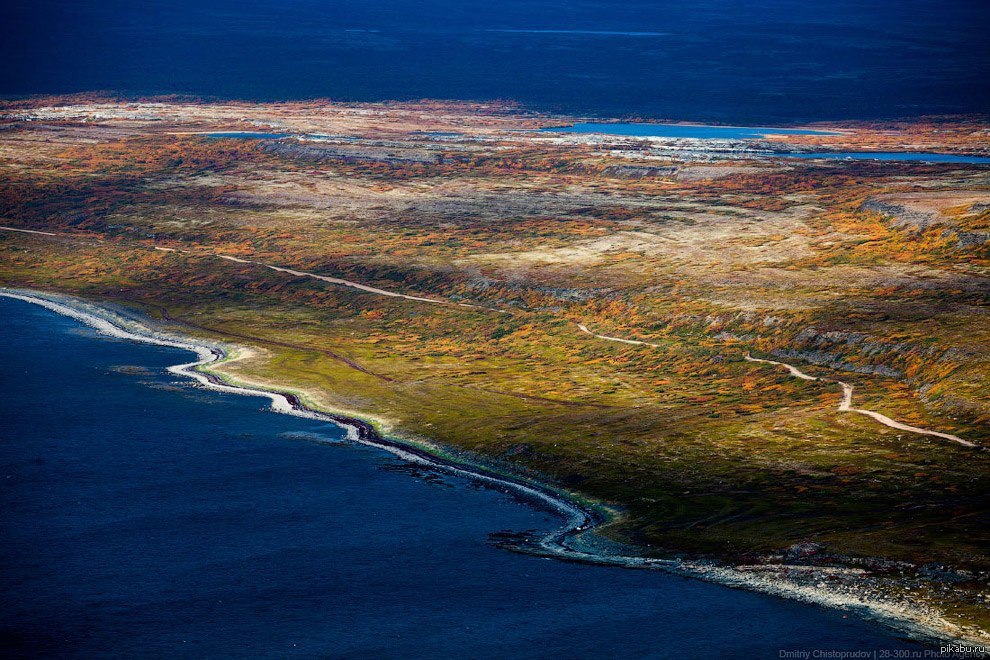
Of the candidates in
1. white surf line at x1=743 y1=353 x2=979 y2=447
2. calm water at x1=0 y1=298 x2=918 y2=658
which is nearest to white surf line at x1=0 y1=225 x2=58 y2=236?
calm water at x1=0 y1=298 x2=918 y2=658

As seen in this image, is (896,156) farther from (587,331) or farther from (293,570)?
(293,570)

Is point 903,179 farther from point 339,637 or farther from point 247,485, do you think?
point 339,637

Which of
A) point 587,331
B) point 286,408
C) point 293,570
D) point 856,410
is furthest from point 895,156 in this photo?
point 293,570

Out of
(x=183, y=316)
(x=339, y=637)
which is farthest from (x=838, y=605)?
(x=183, y=316)

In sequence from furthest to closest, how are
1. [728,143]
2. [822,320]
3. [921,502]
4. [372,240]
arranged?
1. [728,143]
2. [372,240]
3. [822,320]
4. [921,502]

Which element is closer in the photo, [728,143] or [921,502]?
[921,502]

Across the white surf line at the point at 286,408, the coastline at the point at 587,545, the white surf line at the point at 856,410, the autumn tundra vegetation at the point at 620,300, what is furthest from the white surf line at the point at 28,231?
the white surf line at the point at 856,410
